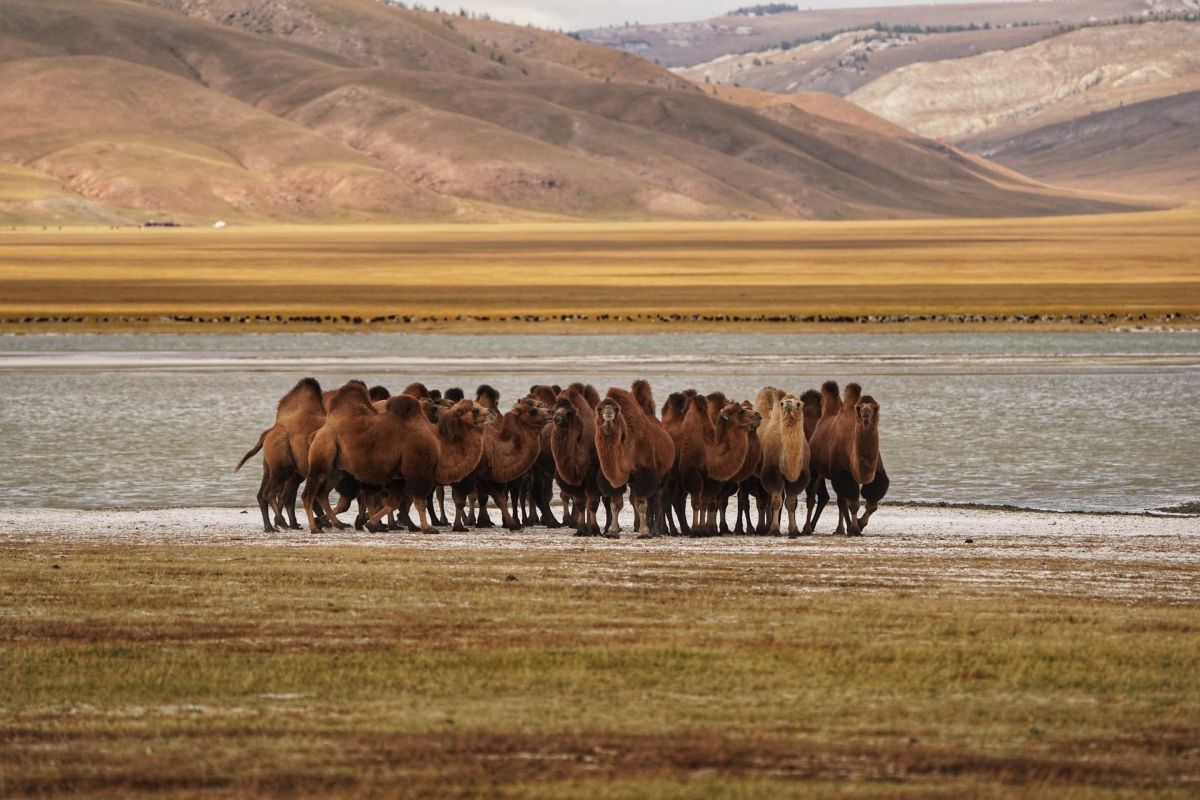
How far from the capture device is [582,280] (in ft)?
278

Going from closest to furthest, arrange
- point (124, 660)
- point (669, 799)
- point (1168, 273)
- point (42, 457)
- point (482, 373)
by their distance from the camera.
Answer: point (669, 799), point (124, 660), point (42, 457), point (482, 373), point (1168, 273)

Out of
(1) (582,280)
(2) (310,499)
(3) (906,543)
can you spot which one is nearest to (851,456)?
(3) (906,543)

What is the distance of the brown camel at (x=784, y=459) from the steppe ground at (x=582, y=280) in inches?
1560

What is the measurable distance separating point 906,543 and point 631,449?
2336 mm

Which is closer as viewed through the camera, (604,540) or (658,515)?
(604,540)

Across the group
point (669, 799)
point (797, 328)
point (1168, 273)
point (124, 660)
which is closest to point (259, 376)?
point (797, 328)

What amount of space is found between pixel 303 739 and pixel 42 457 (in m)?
17.7

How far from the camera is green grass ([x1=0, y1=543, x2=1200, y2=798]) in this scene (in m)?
7.26

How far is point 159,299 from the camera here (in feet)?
236

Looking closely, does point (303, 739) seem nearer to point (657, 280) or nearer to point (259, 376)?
point (259, 376)

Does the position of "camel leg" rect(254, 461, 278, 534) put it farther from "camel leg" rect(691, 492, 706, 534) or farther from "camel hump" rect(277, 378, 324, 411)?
"camel leg" rect(691, 492, 706, 534)

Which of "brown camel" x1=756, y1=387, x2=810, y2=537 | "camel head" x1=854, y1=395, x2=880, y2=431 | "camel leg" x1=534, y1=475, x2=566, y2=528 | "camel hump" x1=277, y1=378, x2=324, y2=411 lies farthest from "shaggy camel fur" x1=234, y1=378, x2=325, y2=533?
"camel head" x1=854, y1=395, x2=880, y2=431

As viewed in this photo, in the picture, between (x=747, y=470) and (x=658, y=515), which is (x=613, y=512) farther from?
(x=747, y=470)

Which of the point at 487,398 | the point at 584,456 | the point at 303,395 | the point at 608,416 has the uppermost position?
the point at 303,395
